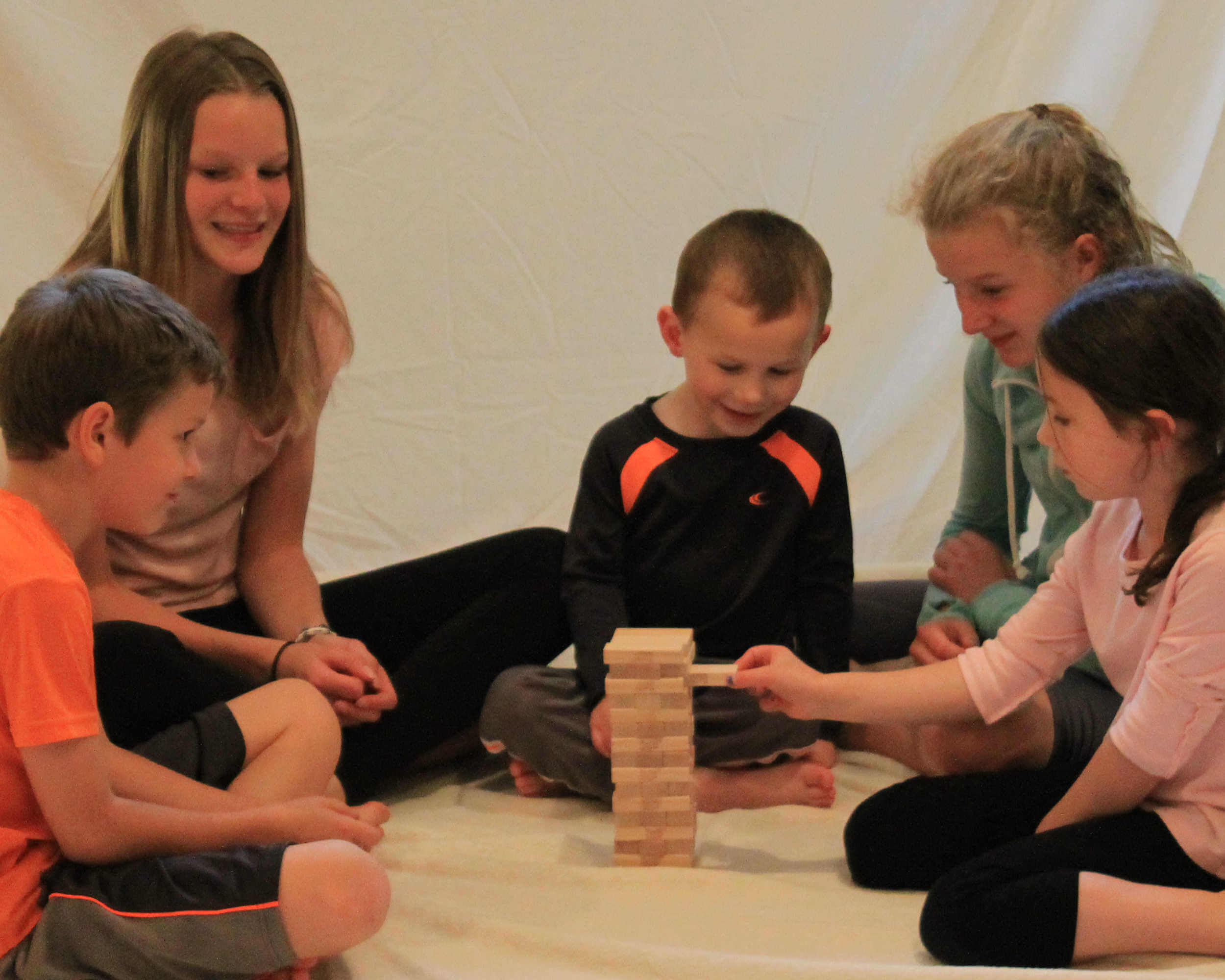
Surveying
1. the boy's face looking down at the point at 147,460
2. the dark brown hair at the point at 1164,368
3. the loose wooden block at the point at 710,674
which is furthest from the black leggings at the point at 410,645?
the dark brown hair at the point at 1164,368

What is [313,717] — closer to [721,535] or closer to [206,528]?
[206,528]

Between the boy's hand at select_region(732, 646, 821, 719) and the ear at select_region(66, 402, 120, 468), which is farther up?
the ear at select_region(66, 402, 120, 468)

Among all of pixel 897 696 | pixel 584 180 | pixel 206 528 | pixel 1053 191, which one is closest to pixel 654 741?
pixel 897 696

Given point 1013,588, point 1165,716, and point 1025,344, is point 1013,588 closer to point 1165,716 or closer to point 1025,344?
point 1025,344

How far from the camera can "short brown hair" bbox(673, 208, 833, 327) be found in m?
1.40

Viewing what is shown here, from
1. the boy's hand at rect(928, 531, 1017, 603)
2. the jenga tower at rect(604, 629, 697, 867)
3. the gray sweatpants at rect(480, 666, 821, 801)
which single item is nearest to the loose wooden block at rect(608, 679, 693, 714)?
the jenga tower at rect(604, 629, 697, 867)

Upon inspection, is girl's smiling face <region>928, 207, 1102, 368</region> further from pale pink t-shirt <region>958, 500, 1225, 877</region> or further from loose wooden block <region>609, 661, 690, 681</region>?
loose wooden block <region>609, 661, 690, 681</region>

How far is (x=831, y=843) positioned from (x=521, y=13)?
1419 mm

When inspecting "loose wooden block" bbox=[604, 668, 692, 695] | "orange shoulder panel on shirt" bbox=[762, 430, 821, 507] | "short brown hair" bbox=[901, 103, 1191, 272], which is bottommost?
"loose wooden block" bbox=[604, 668, 692, 695]

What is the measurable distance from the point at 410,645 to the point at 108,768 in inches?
22.4

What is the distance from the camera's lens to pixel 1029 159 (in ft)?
4.58

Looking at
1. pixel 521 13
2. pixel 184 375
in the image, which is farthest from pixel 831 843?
pixel 521 13

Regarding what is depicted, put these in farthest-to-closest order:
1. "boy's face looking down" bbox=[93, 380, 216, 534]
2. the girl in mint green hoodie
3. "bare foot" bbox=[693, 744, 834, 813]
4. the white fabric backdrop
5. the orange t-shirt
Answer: the white fabric backdrop, "bare foot" bbox=[693, 744, 834, 813], the girl in mint green hoodie, "boy's face looking down" bbox=[93, 380, 216, 534], the orange t-shirt

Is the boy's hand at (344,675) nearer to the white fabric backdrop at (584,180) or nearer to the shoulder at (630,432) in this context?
the shoulder at (630,432)
